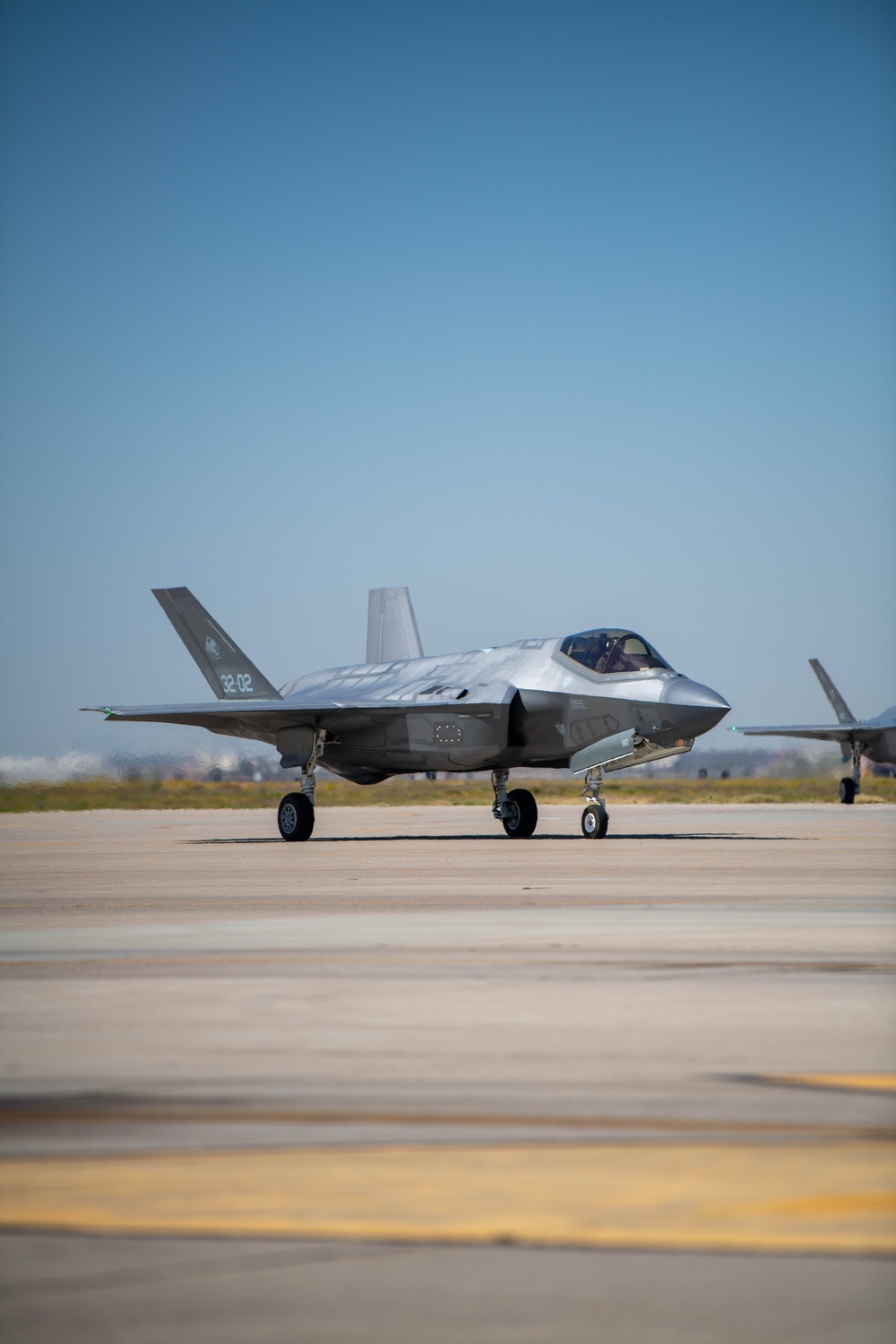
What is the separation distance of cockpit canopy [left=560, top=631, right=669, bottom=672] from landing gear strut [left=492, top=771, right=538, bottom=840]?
2.85 m

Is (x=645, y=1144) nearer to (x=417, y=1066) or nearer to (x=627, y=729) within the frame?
(x=417, y=1066)

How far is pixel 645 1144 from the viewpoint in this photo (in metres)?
4.95

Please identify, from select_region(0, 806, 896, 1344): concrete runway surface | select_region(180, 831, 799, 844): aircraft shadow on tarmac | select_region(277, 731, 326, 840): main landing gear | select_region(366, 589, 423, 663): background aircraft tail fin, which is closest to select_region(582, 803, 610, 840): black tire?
select_region(180, 831, 799, 844): aircraft shadow on tarmac

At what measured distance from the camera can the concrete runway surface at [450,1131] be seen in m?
3.54

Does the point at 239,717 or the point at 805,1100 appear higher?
the point at 239,717

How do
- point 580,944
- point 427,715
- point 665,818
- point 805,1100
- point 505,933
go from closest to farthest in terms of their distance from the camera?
1. point 805,1100
2. point 580,944
3. point 505,933
4. point 427,715
5. point 665,818

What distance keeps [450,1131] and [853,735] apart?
2223 inches

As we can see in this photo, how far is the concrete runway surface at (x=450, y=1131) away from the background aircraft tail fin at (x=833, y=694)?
5380cm

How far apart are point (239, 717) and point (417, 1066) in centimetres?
2357

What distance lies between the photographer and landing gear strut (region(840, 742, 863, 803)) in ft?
192

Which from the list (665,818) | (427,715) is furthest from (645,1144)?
(665,818)

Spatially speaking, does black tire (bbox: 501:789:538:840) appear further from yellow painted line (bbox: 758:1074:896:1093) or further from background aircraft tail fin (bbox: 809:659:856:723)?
background aircraft tail fin (bbox: 809:659:856:723)

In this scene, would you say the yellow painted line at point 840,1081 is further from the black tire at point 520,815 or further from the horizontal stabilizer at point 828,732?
the horizontal stabilizer at point 828,732

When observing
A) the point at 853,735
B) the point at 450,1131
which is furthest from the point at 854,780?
the point at 450,1131
